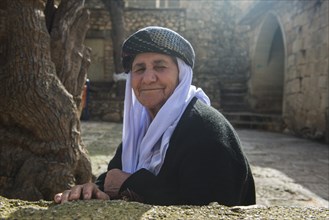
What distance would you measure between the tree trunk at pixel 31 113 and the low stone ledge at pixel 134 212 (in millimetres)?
1351

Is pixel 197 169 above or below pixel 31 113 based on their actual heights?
below

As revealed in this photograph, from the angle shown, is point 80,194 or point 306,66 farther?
point 306,66

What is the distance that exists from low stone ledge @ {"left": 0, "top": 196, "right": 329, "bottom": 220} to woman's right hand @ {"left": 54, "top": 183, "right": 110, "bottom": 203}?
0.19 meters

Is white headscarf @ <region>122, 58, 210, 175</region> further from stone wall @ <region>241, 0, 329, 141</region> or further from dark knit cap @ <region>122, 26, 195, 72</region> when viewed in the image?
stone wall @ <region>241, 0, 329, 141</region>

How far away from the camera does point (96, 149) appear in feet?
19.4

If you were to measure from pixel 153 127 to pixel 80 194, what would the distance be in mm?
489

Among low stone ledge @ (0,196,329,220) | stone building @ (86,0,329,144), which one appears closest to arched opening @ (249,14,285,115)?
stone building @ (86,0,329,144)

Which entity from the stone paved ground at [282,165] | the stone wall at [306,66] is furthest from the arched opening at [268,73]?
the stone paved ground at [282,165]

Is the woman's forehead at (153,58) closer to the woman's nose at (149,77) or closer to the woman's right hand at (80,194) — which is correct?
the woman's nose at (149,77)

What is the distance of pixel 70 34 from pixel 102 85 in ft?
38.6

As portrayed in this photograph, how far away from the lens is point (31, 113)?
8.25 ft

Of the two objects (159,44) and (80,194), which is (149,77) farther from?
(80,194)

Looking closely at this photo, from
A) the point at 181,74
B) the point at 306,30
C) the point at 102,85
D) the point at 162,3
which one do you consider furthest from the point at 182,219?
the point at 162,3

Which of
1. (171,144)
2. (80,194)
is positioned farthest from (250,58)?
(80,194)
